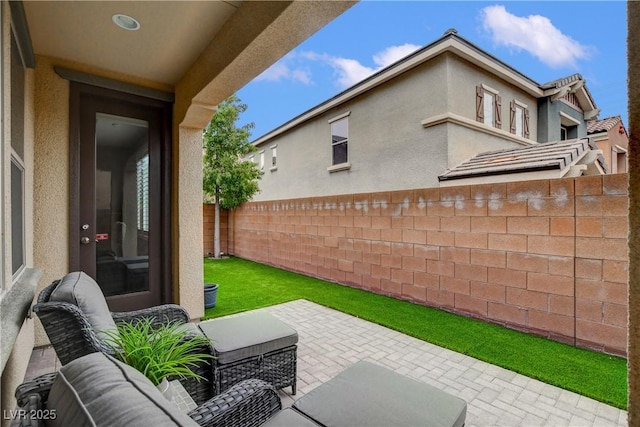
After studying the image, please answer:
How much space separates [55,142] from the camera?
3561mm

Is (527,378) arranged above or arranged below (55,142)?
below

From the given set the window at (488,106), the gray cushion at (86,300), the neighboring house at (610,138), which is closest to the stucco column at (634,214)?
the gray cushion at (86,300)

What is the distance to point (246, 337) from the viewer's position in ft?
8.09

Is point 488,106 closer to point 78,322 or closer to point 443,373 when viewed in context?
point 443,373

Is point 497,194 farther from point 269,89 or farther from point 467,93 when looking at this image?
point 269,89

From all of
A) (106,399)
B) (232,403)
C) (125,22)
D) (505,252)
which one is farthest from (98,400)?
(505,252)

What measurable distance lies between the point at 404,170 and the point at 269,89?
58.9ft

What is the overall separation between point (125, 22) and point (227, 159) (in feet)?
22.5

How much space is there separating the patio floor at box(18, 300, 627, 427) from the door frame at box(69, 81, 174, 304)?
1.23m

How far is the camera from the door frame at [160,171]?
363cm

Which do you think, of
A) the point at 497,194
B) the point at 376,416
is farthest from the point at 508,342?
the point at 376,416

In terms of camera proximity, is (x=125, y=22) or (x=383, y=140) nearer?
(x=125, y=22)

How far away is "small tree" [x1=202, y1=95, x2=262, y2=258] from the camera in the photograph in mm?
9602

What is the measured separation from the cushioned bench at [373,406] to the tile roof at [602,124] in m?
13.7
